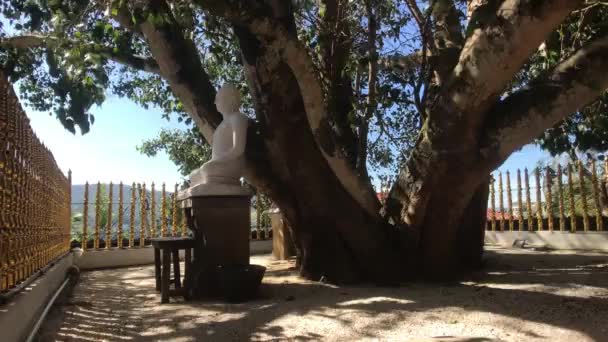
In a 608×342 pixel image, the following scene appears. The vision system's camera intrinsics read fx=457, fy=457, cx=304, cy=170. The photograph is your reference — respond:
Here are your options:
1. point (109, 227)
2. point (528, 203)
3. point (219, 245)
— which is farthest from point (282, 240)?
point (528, 203)

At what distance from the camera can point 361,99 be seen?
5941 mm

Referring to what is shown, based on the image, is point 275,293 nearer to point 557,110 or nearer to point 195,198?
point 195,198

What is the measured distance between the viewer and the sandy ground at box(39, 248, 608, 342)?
3023 mm

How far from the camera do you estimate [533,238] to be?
9391 millimetres

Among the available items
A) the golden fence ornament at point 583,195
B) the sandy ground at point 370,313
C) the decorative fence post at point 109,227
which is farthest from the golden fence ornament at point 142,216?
the golden fence ornament at point 583,195

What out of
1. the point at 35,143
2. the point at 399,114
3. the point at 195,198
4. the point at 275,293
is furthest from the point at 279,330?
the point at 399,114

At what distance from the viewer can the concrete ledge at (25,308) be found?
2.69 m

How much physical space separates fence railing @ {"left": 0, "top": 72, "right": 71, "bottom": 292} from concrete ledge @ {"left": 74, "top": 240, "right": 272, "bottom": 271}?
2.63 m

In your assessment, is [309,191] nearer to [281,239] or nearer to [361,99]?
[361,99]

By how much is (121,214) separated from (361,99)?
5389 millimetres

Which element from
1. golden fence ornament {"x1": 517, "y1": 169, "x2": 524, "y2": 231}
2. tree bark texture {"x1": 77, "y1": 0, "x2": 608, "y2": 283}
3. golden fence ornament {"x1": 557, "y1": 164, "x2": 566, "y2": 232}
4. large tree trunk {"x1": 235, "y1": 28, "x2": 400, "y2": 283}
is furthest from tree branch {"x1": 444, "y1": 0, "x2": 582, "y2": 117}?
golden fence ornament {"x1": 517, "y1": 169, "x2": 524, "y2": 231}

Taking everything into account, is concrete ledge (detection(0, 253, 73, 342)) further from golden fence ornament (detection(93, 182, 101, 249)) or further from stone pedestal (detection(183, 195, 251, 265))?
golden fence ornament (detection(93, 182, 101, 249))

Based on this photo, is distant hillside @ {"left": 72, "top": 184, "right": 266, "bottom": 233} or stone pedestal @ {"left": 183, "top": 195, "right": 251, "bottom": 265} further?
distant hillside @ {"left": 72, "top": 184, "right": 266, "bottom": 233}

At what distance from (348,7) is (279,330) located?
4.37 m
